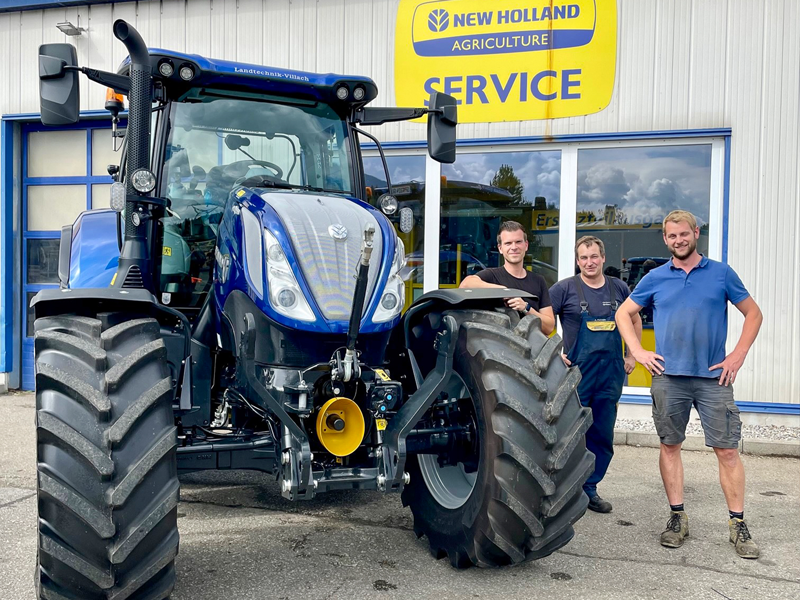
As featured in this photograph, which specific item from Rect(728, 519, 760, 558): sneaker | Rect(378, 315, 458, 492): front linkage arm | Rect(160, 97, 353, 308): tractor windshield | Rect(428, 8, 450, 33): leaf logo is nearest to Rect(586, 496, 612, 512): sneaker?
Rect(728, 519, 760, 558): sneaker

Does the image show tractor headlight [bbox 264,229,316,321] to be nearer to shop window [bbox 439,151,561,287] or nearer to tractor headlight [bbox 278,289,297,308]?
tractor headlight [bbox 278,289,297,308]

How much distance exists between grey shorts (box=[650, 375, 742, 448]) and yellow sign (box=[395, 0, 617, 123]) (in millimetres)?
3976

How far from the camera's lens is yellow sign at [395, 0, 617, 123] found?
7699 millimetres

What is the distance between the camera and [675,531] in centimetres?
444

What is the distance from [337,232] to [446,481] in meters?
1.49

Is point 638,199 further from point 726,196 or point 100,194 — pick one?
point 100,194

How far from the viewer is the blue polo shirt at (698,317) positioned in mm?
4496

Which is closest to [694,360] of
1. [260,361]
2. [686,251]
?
[686,251]

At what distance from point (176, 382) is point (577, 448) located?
190 cm

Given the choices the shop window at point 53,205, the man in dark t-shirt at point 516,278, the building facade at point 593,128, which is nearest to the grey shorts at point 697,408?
the man in dark t-shirt at point 516,278

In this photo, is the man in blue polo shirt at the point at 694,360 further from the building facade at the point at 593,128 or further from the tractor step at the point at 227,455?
the building facade at the point at 593,128

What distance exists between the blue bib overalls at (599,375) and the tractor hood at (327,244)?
1925 mm

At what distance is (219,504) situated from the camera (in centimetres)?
502

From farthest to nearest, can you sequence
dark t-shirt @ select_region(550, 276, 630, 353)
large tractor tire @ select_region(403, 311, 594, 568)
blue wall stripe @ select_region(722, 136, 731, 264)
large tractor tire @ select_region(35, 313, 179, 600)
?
1. blue wall stripe @ select_region(722, 136, 731, 264)
2. dark t-shirt @ select_region(550, 276, 630, 353)
3. large tractor tire @ select_region(403, 311, 594, 568)
4. large tractor tire @ select_region(35, 313, 179, 600)
